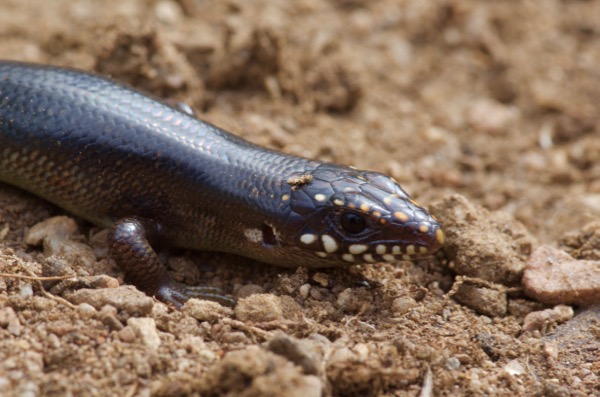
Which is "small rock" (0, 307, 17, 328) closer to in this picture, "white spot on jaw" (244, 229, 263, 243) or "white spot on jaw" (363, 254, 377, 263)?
"white spot on jaw" (244, 229, 263, 243)

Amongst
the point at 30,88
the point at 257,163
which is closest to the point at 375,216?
the point at 257,163

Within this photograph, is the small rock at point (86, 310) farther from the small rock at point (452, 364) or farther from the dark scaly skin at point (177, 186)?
the small rock at point (452, 364)

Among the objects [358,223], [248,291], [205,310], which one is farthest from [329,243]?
[205,310]

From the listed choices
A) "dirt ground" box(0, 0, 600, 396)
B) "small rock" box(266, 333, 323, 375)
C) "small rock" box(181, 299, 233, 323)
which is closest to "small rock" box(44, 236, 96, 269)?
"dirt ground" box(0, 0, 600, 396)

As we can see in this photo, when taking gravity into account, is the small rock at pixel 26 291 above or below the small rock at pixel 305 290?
below

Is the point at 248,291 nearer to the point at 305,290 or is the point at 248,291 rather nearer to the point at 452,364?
the point at 305,290

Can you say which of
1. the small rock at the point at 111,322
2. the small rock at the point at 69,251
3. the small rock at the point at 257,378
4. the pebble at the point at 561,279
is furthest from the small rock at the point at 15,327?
the pebble at the point at 561,279
